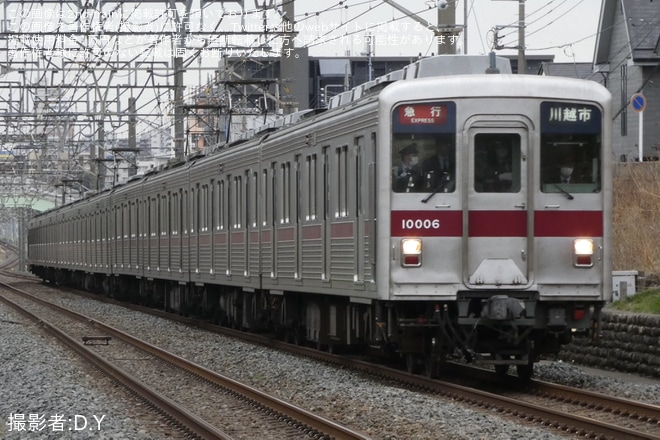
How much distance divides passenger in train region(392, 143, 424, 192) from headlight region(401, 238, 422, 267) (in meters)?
0.49

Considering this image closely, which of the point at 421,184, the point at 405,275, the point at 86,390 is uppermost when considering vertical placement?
the point at 421,184

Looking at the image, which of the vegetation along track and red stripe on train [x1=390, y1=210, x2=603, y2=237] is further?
red stripe on train [x1=390, y1=210, x2=603, y2=237]

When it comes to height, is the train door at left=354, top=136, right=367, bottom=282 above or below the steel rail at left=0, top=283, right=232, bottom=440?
above

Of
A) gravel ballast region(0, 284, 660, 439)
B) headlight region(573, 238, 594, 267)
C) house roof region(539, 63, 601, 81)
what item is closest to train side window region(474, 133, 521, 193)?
headlight region(573, 238, 594, 267)

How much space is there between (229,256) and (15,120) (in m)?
19.0

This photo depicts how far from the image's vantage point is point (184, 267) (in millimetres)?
24906

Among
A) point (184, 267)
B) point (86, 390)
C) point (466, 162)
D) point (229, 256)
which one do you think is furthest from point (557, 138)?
point (184, 267)

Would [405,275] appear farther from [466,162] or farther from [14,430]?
[14,430]

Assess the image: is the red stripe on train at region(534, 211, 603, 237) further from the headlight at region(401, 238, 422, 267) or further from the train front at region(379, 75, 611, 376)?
the headlight at region(401, 238, 422, 267)

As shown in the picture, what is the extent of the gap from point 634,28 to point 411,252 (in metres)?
29.6

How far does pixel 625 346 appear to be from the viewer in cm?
1456

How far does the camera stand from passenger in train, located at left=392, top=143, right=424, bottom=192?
492 inches

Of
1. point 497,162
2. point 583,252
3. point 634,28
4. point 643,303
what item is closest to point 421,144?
point 497,162

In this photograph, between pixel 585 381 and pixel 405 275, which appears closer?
pixel 405 275
